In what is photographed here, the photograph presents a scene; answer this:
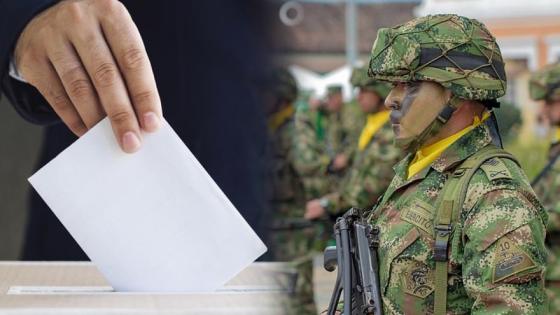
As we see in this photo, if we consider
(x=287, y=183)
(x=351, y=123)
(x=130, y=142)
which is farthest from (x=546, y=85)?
(x=351, y=123)

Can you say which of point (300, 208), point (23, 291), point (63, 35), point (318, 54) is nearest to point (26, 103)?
point (63, 35)

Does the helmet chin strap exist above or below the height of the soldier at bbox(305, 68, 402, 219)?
above

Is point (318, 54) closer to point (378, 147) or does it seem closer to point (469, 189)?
point (378, 147)

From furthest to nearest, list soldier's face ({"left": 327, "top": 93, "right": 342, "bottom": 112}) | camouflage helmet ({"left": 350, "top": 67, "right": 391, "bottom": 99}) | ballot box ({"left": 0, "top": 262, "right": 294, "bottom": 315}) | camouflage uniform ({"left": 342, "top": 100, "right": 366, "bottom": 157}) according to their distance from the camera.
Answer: soldier's face ({"left": 327, "top": 93, "right": 342, "bottom": 112}) → camouflage uniform ({"left": 342, "top": 100, "right": 366, "bottom": 157}) → camouflage helmet ({"left": 350, "top": 67, "right": 391, "bottom": 99}) → ballot box ({"left": 0, "top": 262, "right": 294, "bottom": 315})

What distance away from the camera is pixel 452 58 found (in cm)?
221

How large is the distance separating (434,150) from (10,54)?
97 cm

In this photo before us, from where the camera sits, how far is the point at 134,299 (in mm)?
1977

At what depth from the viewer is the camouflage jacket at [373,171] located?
584 centimetres

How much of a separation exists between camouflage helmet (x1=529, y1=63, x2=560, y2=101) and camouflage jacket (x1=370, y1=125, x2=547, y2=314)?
298 centimetres

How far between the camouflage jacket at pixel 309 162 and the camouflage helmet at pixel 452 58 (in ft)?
14.5

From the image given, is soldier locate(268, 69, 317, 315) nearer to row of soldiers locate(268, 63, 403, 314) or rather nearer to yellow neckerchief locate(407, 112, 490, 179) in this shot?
row of soldiers locate(268, 63, 403, 314)

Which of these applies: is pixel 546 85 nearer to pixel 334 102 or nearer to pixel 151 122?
pixel 151 122

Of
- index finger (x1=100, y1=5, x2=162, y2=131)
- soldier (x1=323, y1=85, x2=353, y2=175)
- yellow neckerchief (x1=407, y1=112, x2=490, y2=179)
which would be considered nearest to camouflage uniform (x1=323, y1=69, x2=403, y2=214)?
soldier (x1=323, y1=85, x2=353, y2=175)

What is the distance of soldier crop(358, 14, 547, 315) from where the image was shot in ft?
6.64
